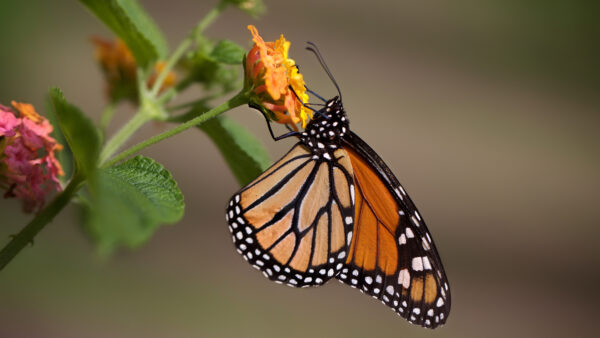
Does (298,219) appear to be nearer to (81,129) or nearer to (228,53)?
(228,53)

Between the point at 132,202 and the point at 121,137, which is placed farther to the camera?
the point at 121,137

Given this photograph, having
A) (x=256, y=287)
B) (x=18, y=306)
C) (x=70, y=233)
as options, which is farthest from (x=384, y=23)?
(x=18, y=306)

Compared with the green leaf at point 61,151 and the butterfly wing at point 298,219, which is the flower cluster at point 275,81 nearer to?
the butterfly wing at point 298,219

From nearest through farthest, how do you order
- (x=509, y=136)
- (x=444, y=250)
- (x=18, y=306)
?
(x=18, y=306) → (x=444, y=250) → (x=509, y=136)

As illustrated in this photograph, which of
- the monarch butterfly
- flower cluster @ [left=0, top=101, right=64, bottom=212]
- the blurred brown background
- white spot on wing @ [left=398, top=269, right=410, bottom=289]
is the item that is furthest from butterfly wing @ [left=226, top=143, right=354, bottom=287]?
the blurred brown background

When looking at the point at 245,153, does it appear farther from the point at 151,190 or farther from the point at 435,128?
the point at 435,128

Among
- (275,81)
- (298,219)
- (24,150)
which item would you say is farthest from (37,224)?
(298,219)

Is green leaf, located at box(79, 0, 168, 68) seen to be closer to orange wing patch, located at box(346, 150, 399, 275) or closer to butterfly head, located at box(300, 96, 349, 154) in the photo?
butterfly head, located at box(300, 96, 349, 154)

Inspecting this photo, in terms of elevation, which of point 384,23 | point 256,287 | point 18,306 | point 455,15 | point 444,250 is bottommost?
point 18,306
